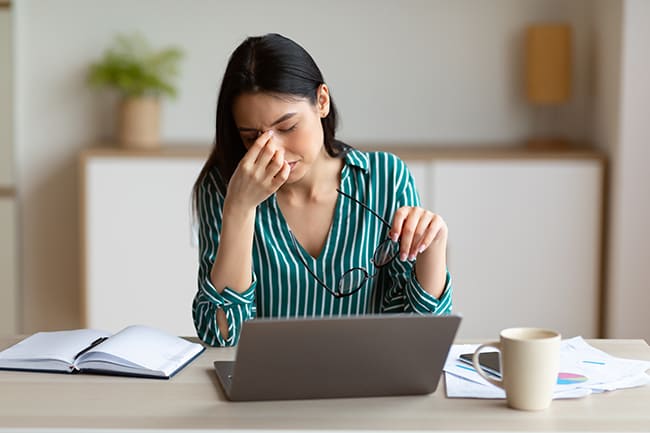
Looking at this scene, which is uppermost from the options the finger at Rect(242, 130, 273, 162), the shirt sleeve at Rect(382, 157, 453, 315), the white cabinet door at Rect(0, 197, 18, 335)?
the finger at Rect(242, 130, 273, 162)

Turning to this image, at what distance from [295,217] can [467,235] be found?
165 cm

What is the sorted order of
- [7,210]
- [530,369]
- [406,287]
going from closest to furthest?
1. [530,369]
2. [406,287]
3. [7,210]

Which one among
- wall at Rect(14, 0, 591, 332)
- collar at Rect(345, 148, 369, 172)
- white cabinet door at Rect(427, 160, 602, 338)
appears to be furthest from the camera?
wall at Rect(14, 0, 591, 332)

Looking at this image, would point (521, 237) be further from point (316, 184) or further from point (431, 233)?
point (431, 233)

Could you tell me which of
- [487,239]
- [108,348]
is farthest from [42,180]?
[108,348]

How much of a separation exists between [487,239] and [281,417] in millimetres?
2318

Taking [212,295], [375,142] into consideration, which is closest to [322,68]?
[375,142]

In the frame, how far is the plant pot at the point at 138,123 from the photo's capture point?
12.1ft

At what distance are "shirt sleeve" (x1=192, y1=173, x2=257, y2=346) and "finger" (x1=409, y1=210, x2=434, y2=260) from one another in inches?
12.5

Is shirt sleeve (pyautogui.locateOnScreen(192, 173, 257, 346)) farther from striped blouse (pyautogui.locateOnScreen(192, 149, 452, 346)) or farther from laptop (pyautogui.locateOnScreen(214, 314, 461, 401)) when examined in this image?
laptop (pyautogui.locateOnScreen(214, 314, 461, 401))

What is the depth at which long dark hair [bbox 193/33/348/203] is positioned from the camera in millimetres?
1817

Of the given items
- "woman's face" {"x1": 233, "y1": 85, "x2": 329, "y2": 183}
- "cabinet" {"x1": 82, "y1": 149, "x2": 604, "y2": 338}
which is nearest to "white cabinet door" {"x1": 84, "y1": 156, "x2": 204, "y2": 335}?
"cabinet" {"x1": 82, "y1": 149, "x2": 604, "y2": 338}

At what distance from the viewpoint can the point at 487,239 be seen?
3.57 m

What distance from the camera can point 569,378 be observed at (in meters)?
1.51
